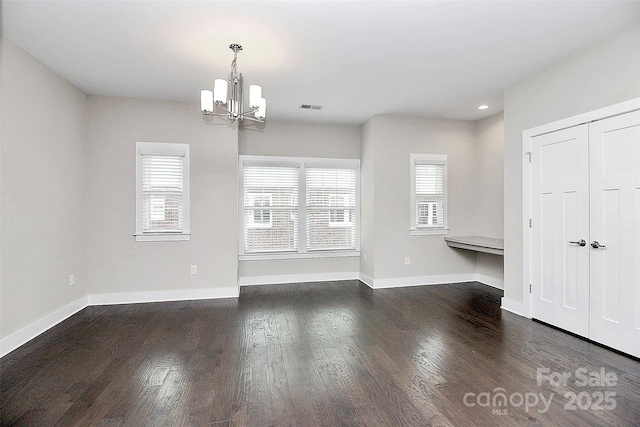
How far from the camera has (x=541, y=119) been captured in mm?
3709

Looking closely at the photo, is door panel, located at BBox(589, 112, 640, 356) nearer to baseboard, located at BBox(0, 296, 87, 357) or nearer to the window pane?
the window pane

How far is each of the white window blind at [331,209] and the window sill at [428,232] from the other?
1.05 meters

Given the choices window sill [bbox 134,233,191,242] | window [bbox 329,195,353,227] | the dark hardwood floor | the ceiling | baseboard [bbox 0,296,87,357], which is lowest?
the dark hardwood floor

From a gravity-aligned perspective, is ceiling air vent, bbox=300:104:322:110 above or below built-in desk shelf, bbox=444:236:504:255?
above

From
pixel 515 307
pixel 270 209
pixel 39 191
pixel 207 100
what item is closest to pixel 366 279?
pixel 270 209

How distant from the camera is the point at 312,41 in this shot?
9.91 feet

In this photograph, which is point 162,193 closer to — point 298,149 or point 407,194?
point 298,149

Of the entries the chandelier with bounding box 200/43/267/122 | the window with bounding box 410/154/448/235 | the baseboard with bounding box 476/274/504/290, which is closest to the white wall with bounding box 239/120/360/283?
the window with bounding box 410/154/448/235

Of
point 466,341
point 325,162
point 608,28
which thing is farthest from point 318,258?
point 608,28

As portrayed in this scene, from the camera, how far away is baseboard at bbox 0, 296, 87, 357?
9.77ft

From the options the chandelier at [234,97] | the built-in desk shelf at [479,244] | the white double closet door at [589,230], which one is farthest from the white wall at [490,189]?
the chandelier at [234,97]

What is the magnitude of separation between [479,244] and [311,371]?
3323 mm

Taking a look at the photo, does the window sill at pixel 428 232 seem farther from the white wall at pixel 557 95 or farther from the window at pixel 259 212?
the window at pixel 259 212

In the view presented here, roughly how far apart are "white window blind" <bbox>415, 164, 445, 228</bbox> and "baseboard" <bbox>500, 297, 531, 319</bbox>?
1.79m
